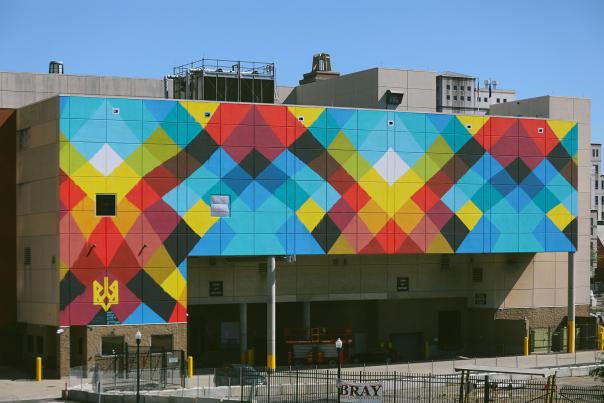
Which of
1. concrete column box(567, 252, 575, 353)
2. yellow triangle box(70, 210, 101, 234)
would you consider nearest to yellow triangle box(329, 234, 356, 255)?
yellow triangle box(70, 210, 101, 234)

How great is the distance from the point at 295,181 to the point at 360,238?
5.78 meters

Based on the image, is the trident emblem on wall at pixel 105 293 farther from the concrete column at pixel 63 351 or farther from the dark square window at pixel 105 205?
the dark square window at pixel 105 205

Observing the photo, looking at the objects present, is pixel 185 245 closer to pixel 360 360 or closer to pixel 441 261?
pixel 360 360

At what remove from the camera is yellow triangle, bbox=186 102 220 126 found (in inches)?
2781

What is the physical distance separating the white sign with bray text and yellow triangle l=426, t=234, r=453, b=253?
25496 mm

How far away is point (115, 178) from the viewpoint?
68.8 meters

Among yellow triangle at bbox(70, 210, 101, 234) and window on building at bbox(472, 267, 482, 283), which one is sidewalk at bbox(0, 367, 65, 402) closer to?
yellow triangle at bbox(70, 210, 101, 234)

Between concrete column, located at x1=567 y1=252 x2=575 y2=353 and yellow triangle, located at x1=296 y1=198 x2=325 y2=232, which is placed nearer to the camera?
yellow triangle, located at x1=296 y1=198 x2=325 y2=232

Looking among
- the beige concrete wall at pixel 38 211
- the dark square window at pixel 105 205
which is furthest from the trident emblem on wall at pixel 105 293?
the dark square window at pixel 105 205

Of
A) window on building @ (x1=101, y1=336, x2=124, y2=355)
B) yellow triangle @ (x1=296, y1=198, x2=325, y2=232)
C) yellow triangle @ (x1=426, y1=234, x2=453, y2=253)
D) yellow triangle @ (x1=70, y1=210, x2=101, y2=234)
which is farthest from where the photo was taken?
yellow triangle @ (x1=426, y1=234, x2=453, y2=253)

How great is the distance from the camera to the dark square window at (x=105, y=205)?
2697 inches

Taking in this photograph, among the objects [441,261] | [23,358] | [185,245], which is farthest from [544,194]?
[23,358]

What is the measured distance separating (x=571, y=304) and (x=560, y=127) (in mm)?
12553

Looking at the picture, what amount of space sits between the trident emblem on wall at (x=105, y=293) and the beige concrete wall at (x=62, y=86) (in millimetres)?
24975
